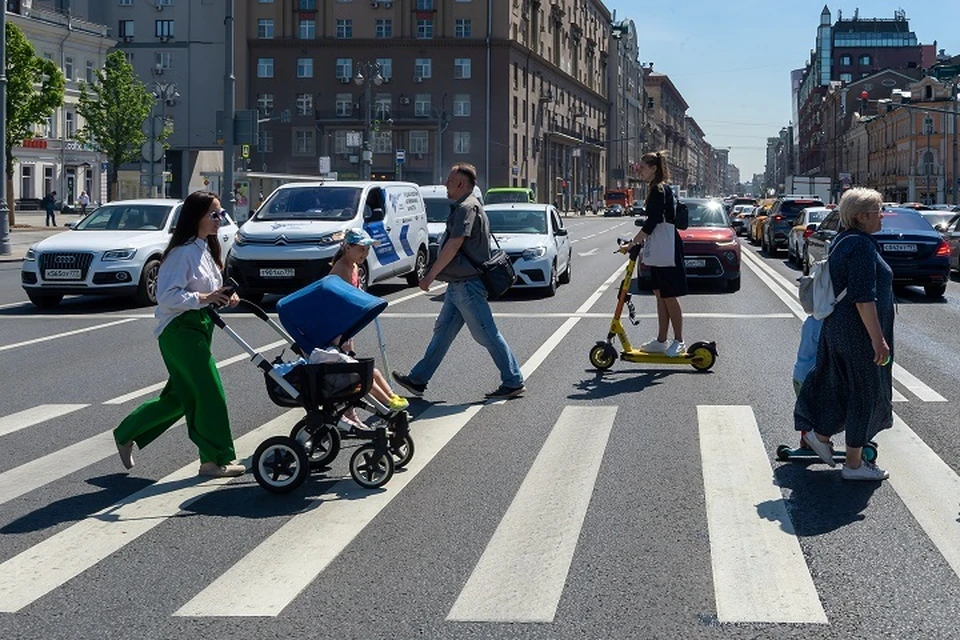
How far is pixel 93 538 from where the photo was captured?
20.5ft

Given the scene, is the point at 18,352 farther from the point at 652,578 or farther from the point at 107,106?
the point at 107,106

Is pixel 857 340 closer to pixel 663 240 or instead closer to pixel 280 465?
pixel 280 465

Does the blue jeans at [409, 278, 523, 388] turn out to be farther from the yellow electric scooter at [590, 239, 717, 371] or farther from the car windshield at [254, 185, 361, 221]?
the car windshield at [254, 185, 361, 221]

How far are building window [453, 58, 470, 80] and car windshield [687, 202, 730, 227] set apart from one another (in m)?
66.8

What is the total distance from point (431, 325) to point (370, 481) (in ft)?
30.4

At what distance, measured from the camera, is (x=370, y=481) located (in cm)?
725

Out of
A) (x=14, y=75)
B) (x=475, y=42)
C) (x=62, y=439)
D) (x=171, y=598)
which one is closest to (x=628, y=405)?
(x=62, y=439)

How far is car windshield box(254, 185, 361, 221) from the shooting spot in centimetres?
2041

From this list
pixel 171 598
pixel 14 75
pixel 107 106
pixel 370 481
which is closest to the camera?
pixel 171 598

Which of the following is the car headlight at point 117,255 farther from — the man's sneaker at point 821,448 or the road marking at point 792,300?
the man's sneaker at point 821,448

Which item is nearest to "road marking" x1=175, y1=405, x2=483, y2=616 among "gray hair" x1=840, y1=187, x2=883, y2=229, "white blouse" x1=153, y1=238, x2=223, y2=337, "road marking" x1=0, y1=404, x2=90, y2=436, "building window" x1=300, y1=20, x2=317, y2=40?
"white blouse" x1=153, y1=238, x2=223, y2=337

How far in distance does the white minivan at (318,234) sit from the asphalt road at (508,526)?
769 cm

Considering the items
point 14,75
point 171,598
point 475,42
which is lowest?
point 171,598

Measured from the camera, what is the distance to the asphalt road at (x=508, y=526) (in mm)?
5020
